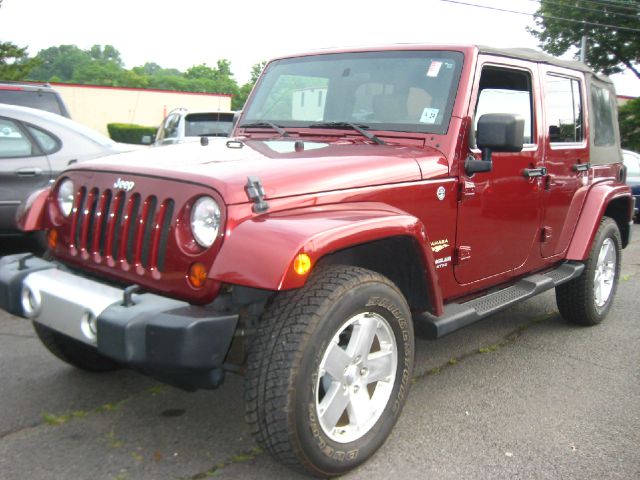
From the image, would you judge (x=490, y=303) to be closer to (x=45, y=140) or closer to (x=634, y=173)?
(x=45, y=140)

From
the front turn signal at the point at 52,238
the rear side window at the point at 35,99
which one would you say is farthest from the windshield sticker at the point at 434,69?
the rear side window at the point at 35,99

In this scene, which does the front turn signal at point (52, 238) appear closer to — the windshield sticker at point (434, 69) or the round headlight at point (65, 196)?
the round headlight at point (65, 196)

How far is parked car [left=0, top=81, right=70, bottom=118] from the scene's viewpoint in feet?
27.6

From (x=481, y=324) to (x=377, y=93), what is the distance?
2.20m

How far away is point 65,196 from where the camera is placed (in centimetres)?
318

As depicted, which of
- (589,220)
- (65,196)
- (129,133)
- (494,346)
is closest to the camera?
(65,196)

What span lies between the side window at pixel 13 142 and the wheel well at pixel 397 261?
4.03 m

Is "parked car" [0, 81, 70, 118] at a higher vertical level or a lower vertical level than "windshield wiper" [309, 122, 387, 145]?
higher

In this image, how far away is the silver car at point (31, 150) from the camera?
18.8ft

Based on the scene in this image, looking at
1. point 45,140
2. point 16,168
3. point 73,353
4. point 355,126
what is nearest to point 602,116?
point 355,126

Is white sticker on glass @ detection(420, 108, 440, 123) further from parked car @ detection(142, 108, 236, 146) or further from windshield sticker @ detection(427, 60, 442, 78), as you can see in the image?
parked car @ detection(142, 108, 236, 146)

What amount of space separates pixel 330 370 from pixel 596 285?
316 centimetres

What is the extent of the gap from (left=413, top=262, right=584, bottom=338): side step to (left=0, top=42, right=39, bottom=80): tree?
87.9 feet

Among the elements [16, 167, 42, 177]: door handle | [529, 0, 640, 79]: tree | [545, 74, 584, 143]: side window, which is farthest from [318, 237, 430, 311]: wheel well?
[529, 0, 640, 79]: tree
